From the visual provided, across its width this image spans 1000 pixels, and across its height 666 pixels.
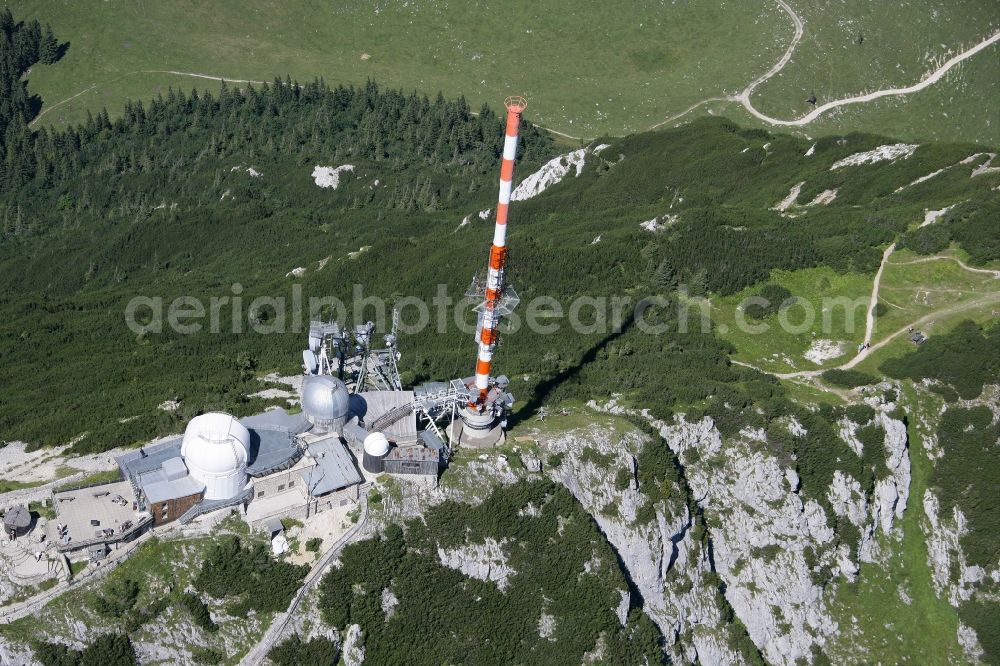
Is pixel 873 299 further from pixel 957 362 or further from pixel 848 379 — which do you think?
pixel 848 379

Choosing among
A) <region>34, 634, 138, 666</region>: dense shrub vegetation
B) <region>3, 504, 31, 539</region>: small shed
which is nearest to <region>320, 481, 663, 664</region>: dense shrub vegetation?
<region>34, 634, 138, 666</region>: dense shrub vegetation

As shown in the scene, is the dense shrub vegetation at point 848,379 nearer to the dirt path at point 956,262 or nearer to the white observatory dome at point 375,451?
the dirt path at point 956,262

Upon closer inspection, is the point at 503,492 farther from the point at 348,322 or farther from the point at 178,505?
the point at 348,322

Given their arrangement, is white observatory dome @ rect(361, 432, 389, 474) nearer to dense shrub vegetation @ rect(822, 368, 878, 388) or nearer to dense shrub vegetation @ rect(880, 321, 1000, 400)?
dense shrub vegetation @ rect(822, 368, 878, 388)

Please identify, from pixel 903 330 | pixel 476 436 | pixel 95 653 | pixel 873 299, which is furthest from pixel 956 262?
pixel 95 653

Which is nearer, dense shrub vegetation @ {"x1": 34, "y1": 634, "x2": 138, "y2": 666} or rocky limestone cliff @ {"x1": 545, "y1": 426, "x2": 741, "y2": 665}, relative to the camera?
dense shrub vegetation @ {"x1": 34, "y1": 634, "x2": 138, "y2": 666}

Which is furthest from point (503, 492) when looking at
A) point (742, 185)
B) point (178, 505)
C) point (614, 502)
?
point (742, 185)

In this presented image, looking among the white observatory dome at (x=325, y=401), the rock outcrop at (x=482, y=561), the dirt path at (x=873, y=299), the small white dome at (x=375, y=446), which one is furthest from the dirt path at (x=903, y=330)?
the white observatory dome at (x=325, y=401)
